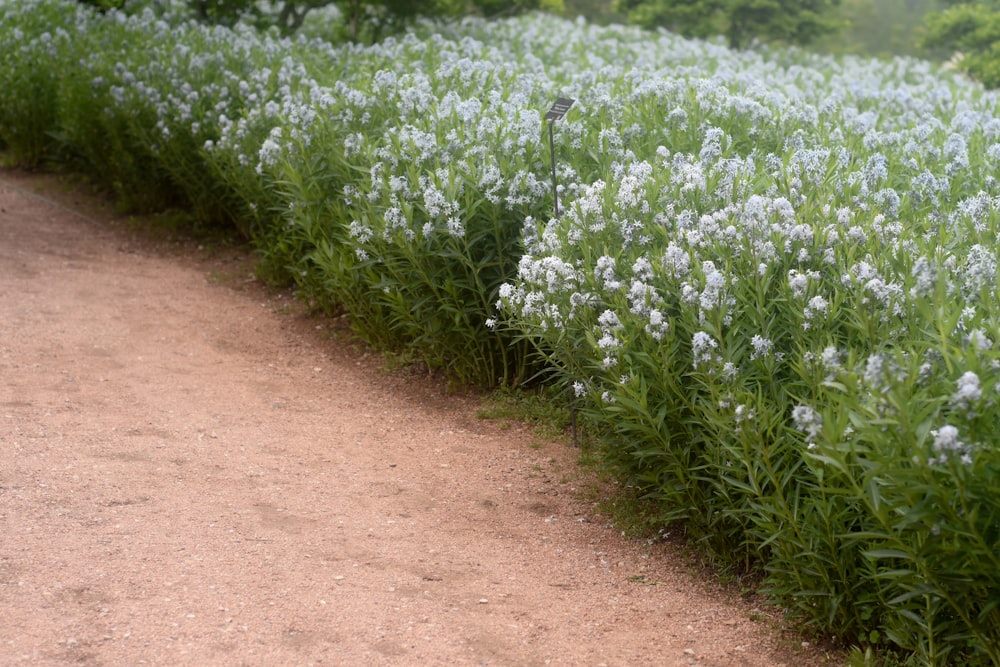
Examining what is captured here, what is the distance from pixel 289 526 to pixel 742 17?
1549 centimetres

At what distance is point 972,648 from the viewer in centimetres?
372

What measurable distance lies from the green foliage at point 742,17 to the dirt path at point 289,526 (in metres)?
12.7

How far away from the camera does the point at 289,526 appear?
493 cm

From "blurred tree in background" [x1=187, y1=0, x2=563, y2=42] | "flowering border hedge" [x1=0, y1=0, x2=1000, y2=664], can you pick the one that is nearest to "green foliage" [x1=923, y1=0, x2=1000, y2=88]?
"blurred tree in background" [x1=187, y1=0, x2=563, y2=42]

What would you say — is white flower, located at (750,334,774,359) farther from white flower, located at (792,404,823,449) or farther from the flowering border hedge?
white flower, located at (792,404,823,449)

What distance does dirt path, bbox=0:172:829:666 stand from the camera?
4023 millimetres

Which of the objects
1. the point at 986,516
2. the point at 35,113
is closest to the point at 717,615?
the point at 986,516

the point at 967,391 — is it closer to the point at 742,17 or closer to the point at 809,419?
the point at 809,419

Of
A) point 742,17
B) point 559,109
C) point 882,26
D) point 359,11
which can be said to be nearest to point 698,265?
point 559,109

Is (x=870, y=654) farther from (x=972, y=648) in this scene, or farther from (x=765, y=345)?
(x=765, y=345)

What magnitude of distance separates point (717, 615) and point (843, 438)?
1.18m

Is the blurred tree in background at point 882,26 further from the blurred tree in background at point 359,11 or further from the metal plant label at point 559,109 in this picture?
the metal plant label at point 559,109

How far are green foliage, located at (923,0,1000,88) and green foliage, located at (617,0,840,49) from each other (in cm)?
166

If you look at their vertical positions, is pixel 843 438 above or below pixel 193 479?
above
